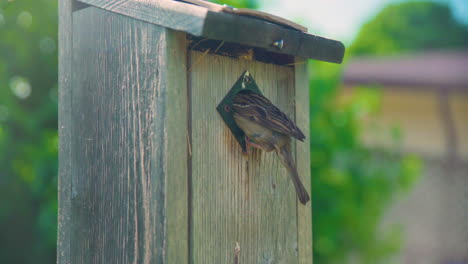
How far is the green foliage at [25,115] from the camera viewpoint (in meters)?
5.14

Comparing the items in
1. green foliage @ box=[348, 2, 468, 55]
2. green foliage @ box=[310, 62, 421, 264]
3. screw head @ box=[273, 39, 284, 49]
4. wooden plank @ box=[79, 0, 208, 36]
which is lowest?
green foliage @ box=[310, 62, 421, 264]

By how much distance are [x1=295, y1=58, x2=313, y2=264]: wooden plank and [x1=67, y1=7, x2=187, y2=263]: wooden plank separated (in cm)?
78

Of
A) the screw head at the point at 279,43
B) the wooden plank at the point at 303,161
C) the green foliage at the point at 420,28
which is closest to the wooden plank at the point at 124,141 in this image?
the screw head at the point at 279,43

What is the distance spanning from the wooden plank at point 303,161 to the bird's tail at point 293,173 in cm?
19

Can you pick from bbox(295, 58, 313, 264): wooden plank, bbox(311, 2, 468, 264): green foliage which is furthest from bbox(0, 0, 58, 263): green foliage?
bbox(295, 58, 313, 264): wooden plank

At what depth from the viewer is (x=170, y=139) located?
185cm

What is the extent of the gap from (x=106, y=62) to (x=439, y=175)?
27.0 ft

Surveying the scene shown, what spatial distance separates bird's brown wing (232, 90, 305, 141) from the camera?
2145 mm

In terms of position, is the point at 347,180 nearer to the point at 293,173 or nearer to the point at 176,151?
the point at 293,173

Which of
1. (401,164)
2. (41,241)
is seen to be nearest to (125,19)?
(41,241)

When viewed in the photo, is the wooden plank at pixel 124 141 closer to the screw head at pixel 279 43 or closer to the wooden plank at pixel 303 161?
the screw head at pixel 279 43

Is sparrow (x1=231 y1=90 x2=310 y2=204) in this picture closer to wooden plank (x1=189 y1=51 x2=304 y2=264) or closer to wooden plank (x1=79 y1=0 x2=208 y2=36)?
wooden plank (x1=189 y1=51 x2=304 y2=264)

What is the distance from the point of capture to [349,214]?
5.30m

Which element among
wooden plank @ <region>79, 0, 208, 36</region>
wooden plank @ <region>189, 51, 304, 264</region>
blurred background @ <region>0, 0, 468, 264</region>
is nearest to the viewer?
wooden plank @ <region>79, 0, 208, 36</region>
